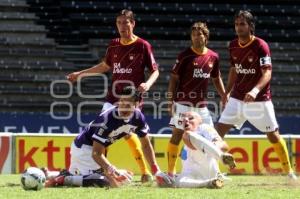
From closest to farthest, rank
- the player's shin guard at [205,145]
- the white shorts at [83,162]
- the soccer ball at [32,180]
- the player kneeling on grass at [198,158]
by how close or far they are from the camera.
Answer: the player's shin guard at [205,145], the soccer ball at [32,180], the player kneeling on grass at [198,158], the white shorts at [83,162]

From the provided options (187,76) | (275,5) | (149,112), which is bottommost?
(149,112)

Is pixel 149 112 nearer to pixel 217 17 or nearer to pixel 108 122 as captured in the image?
pixel 217 17

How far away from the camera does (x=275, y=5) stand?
19.0 meters

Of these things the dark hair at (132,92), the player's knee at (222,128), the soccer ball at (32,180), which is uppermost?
the dark hair at (132,92)

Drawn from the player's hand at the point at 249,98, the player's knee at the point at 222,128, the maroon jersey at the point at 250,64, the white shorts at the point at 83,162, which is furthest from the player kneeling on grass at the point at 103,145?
the maroon jersey at the point at 250,64

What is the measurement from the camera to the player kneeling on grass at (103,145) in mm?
7117

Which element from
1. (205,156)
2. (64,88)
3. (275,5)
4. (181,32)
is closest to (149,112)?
(64,88)

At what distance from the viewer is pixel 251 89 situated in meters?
8.21

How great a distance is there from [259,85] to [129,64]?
1580 millimetres

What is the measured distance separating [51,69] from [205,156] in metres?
9.35

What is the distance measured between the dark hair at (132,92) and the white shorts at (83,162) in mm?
749

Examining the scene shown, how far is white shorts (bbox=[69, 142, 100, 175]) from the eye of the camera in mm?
7770

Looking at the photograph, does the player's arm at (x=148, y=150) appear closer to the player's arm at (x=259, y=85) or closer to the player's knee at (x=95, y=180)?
the player's knee at (x=95, y=180)

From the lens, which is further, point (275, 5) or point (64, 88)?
point (275, 5)
